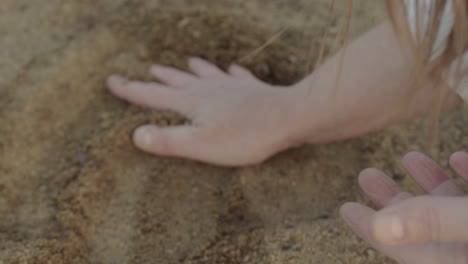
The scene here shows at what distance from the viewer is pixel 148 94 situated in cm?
158

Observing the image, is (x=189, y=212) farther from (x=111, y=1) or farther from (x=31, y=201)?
(x=111, y=1)

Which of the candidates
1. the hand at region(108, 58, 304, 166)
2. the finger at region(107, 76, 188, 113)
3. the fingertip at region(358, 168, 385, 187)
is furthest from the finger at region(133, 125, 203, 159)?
the fingertip at region(358, 168, 385, 187)

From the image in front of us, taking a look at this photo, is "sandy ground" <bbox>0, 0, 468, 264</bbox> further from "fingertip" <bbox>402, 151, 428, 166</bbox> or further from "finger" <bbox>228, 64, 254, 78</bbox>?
"fingertip" <bbox>402, 151, 428, 166</bbox>

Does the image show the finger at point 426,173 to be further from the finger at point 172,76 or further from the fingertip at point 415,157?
the finger at point 172,76

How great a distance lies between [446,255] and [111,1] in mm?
1051

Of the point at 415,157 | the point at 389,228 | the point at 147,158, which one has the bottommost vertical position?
the point at 147,158

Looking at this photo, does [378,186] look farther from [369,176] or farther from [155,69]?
[155,69]

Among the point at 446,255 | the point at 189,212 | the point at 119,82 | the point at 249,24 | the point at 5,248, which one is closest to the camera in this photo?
the point at 446,255

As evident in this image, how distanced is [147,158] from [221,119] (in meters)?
0.17

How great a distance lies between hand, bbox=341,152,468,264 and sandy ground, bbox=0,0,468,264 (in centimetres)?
16

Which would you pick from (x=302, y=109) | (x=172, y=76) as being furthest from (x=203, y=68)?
(x=302, y=109)

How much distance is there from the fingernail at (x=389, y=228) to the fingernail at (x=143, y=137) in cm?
67

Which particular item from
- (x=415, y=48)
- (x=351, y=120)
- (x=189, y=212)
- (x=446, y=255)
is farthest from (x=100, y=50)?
(x=446, y=255)

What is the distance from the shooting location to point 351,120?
1.43 meters
